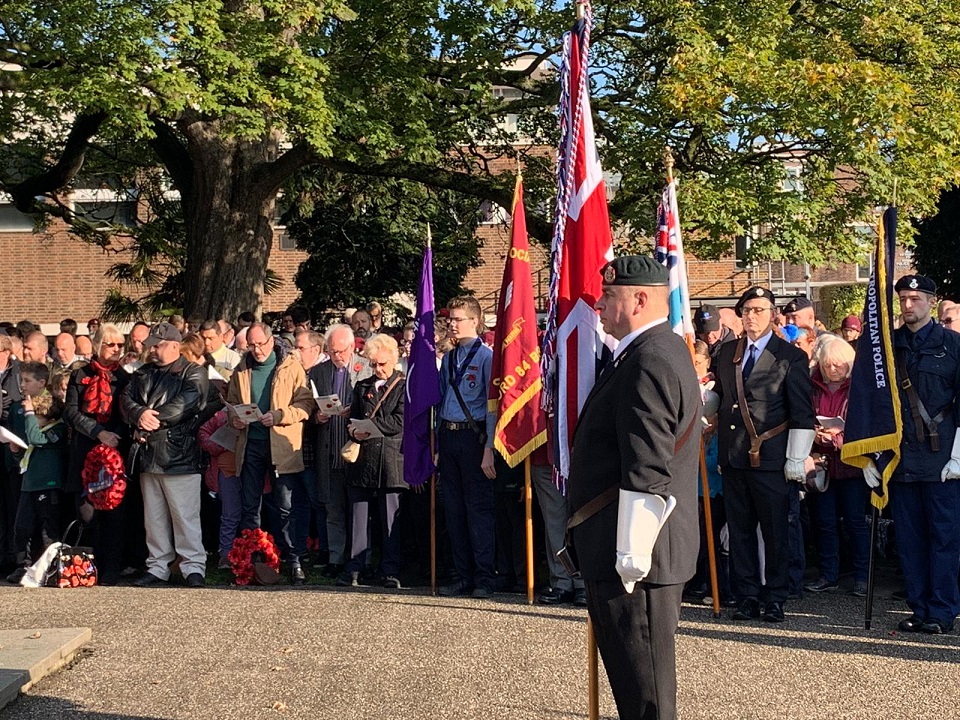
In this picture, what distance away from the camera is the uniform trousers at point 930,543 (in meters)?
8.27

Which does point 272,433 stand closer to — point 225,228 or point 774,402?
point 774,402

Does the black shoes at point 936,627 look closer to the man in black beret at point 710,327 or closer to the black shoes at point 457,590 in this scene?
the black shoes at point 457,590

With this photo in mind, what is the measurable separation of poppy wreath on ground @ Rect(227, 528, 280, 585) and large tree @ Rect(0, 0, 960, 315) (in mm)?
5644

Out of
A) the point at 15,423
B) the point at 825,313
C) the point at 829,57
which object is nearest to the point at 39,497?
the point at 15,423

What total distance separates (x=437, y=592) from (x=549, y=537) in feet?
3.38

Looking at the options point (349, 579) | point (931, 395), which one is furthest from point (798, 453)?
point (349, 579)

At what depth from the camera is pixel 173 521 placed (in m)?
10.7

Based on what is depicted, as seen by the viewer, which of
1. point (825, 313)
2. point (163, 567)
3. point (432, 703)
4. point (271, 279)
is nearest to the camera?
point (432, 703)

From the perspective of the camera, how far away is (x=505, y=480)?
10.1 meters

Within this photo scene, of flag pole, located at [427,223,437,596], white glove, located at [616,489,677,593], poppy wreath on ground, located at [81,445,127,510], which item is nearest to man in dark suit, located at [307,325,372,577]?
flag pole, located at [427,223,437,596]

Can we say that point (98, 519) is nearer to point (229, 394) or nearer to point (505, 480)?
point (229, 394)

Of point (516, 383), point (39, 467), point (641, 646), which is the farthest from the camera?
point (39, 467)

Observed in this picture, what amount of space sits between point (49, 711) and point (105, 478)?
13.3 ft

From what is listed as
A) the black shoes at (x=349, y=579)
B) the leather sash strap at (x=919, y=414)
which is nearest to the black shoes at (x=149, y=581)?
the black shoes at (x=349, y=579)
